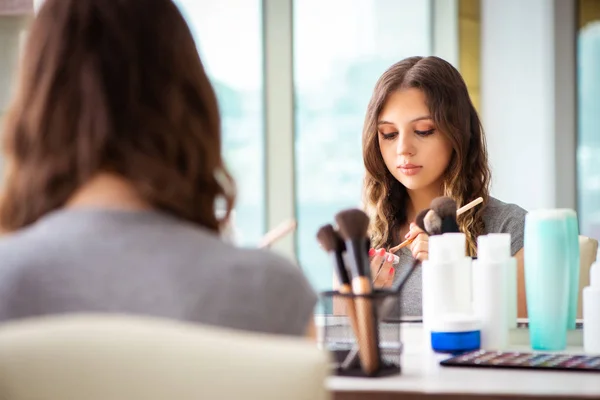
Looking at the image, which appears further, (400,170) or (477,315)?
(400,170)

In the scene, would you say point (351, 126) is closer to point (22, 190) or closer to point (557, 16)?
point (557, 16)

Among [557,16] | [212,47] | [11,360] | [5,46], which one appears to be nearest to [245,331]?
[11,360]

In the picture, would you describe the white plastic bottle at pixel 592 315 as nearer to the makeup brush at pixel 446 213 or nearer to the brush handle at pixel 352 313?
the makeup brush at pixel 446 213

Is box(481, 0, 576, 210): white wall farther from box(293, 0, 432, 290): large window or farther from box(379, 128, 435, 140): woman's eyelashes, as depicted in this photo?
box(379, 128, 435, 140): woman's eyelashes

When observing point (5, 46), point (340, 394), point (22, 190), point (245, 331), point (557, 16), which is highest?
point (557, 16)

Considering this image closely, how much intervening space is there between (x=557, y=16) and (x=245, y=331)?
14.1 feet

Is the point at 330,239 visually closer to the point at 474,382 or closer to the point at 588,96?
the point at 474,382

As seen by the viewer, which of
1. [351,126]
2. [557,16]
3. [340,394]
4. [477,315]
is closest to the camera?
[340,394]

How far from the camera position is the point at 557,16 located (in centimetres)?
489

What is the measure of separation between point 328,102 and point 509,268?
7.64 ft

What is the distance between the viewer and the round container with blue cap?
1.59 metres

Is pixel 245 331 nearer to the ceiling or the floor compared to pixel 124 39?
nearer to the floor

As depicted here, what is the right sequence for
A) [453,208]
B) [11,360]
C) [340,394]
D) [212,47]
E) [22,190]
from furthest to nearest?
[212,47]
[453,208]
[340,394]
[22,190]
[11,360]

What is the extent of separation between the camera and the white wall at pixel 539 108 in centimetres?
484
